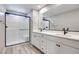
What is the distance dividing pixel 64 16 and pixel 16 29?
2455 millimetres

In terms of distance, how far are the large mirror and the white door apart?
1.72 meters

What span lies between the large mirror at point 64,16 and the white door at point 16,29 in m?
1.72

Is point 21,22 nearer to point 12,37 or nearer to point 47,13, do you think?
point 12,37

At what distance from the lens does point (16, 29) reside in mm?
3588

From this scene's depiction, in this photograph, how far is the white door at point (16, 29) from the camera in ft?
10.6

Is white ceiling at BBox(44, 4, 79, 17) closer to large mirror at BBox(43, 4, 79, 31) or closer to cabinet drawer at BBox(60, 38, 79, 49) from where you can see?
large mirror at BBox(43, 4, 79, 31)

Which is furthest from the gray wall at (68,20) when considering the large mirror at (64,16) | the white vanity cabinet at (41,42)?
the white vanity cabinet at (41,42)

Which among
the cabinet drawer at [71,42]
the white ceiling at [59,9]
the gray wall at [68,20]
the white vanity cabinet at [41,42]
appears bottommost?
the white vanity cabinet at [41,42]

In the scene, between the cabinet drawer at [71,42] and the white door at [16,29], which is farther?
the white door at [16,29]

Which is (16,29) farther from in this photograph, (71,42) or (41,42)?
(71,42)

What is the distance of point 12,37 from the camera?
3436mm

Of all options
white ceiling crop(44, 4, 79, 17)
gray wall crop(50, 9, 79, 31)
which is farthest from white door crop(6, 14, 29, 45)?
gray wall crop(50, 9, 79, 31)

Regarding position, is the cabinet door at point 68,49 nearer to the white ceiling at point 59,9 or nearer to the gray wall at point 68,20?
the gray wall at point 68,20

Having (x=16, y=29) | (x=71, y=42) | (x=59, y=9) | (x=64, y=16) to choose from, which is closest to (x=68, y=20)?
(x=64, y=16)
